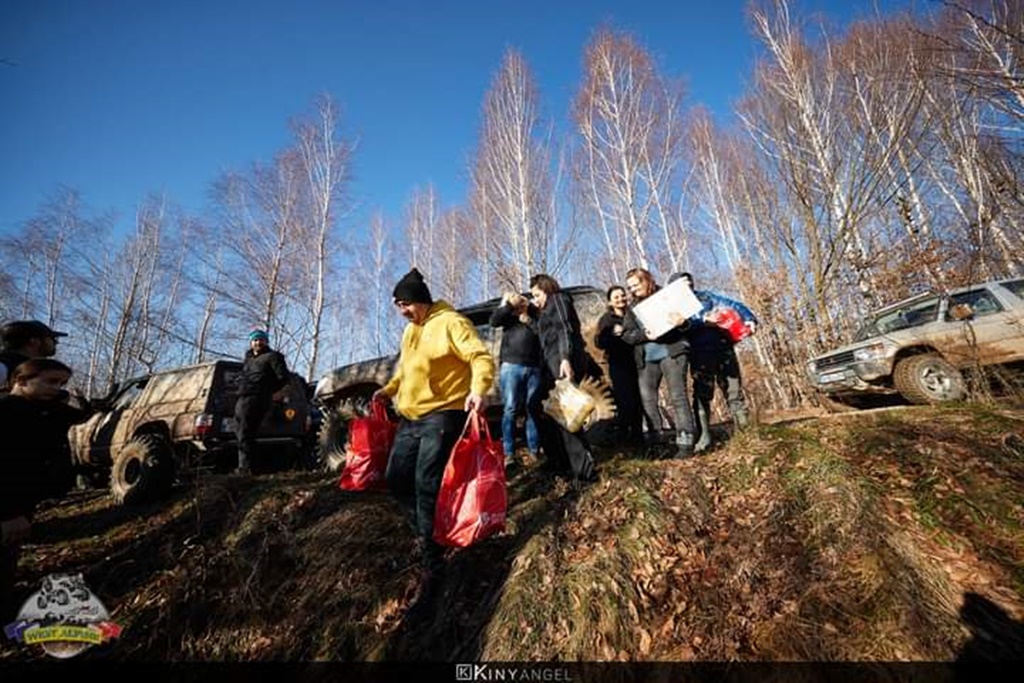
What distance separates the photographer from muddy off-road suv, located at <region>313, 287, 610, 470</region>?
4.79 meters

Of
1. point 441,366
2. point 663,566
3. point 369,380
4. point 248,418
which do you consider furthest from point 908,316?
point 248,418

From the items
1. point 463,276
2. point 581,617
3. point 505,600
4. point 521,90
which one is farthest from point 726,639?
point 463,276

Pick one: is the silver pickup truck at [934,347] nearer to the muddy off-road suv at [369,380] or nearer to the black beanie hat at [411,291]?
the muddy off-road suv at [369,380]

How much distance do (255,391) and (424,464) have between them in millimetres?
3864

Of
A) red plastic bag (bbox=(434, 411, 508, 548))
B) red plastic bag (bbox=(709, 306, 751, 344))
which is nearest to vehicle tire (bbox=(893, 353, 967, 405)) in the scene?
red plastic bag (bbox=(709, 306, 751, 344))

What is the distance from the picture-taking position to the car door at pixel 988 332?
538 cm

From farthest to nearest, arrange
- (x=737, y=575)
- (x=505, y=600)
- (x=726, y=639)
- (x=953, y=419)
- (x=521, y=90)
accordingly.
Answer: (x=521, y=90) → (x=953, y=419) → (x=505, y=600) → (x=737, y=575) → (x=726, y=639)

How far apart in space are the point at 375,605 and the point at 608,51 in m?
15.5

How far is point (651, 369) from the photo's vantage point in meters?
3.88

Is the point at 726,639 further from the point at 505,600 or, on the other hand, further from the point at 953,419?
the point at 953,419

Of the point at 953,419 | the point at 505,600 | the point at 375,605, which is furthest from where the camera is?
the point at 953,419

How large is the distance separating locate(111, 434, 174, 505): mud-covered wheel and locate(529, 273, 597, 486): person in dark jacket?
474 centimetres

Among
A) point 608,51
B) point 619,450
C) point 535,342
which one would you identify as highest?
point 608,51

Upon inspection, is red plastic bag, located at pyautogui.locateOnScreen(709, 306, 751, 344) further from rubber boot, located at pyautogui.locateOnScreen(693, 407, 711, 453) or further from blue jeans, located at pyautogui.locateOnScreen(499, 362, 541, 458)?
blue jeans, located at pyautogui.locateOnScreen(499, 362, 541, 458)
